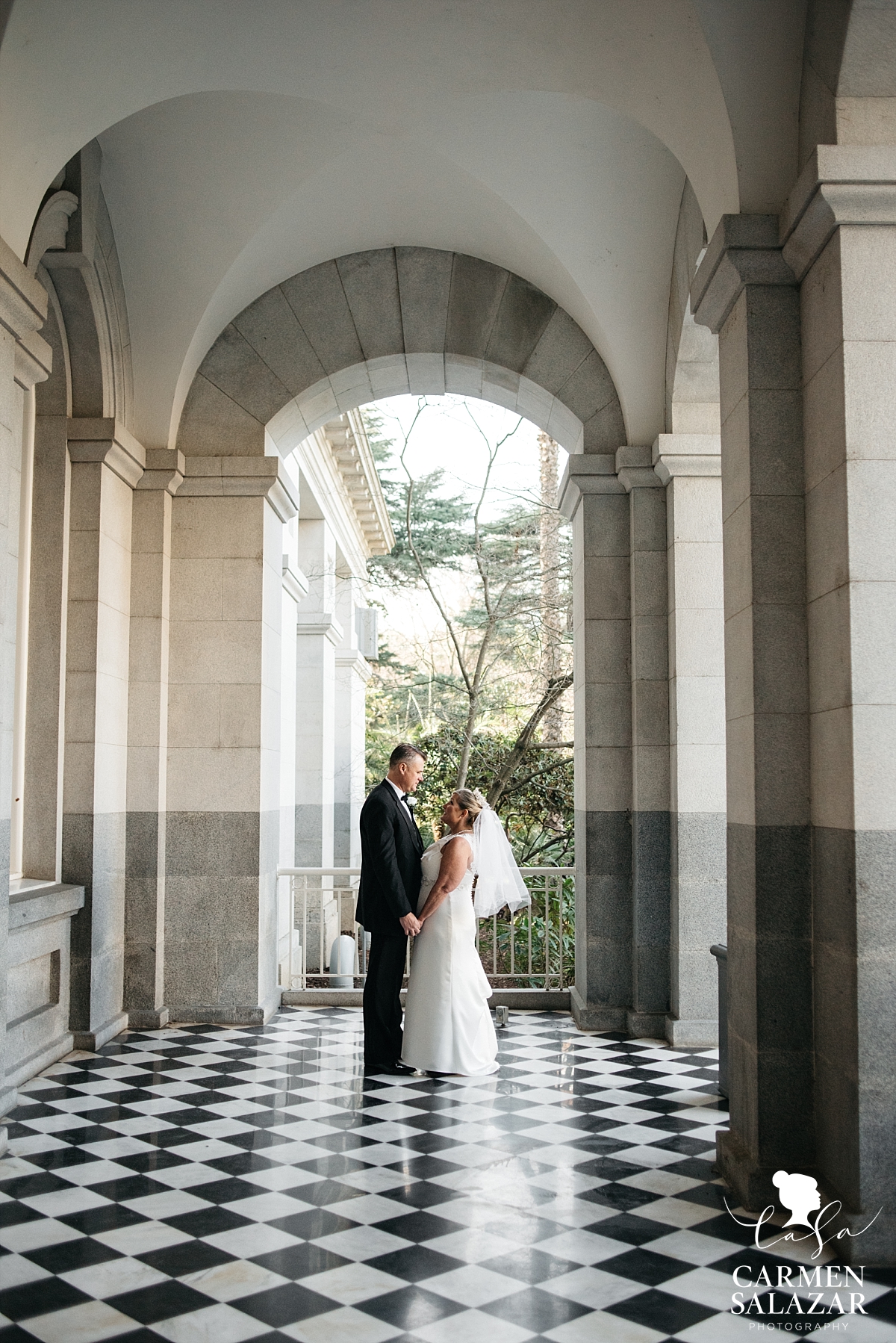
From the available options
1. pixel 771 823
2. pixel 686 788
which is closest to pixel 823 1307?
pixel 771 823

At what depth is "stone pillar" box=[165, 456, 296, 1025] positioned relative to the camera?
8.05 meters

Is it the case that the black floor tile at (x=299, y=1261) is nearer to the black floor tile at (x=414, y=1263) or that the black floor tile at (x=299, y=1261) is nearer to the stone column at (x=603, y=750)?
the black floor tile at (x=414, y=1263)

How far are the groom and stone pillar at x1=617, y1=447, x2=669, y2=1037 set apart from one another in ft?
5.78

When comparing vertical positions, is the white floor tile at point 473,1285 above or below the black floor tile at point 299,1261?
above

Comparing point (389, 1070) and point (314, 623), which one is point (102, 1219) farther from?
point (314, 623)

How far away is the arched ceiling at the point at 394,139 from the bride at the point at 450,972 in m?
3.41

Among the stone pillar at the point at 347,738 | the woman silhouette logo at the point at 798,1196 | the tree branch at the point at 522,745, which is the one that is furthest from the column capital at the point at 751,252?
the stone pillar at the point at 347,738

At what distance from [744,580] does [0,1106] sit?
4284mm

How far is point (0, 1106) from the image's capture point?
5.38 meters

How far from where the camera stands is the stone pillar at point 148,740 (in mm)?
7910

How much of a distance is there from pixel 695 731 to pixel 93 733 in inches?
160

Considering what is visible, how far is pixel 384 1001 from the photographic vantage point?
6875 millimetres

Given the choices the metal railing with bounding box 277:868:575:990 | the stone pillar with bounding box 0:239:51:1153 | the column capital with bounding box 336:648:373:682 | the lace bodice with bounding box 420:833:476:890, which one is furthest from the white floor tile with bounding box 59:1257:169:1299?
the column capital with bounding box 336:648:373:682

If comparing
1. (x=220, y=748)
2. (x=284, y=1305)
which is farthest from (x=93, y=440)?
(x=284, y=1305)
